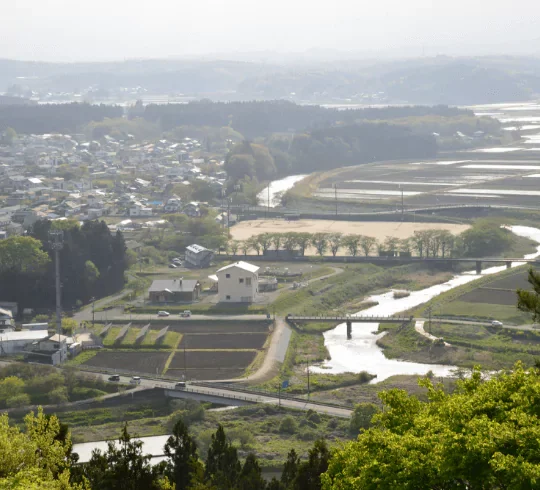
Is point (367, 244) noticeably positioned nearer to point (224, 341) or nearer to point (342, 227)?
point (342, 227)

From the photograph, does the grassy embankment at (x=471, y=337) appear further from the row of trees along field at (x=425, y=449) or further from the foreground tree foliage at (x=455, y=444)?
the foreground tree foliage at (x=455, y=444)

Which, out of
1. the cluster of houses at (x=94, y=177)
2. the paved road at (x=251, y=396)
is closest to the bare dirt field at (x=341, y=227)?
the cluster of houses at (x=94, y=177)

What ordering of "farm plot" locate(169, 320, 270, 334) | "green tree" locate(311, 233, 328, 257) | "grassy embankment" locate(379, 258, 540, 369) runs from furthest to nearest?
"green tree" locate(311, 233, 328, 257)
"farm plot" locate(169, 320, 270, 334)
"grassy embankment" locate(379, 258, 540, 369)

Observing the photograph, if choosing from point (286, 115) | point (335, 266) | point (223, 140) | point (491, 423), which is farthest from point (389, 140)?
point (491, 423)

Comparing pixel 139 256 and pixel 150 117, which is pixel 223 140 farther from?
pixel 139 256

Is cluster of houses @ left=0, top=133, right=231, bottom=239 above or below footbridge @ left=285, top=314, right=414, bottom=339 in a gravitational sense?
above

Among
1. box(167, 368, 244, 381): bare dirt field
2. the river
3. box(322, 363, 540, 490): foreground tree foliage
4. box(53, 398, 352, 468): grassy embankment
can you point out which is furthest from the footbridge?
the river

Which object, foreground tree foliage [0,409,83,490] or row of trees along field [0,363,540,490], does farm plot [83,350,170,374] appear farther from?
foreground tree foliage [0,409,83,490]
